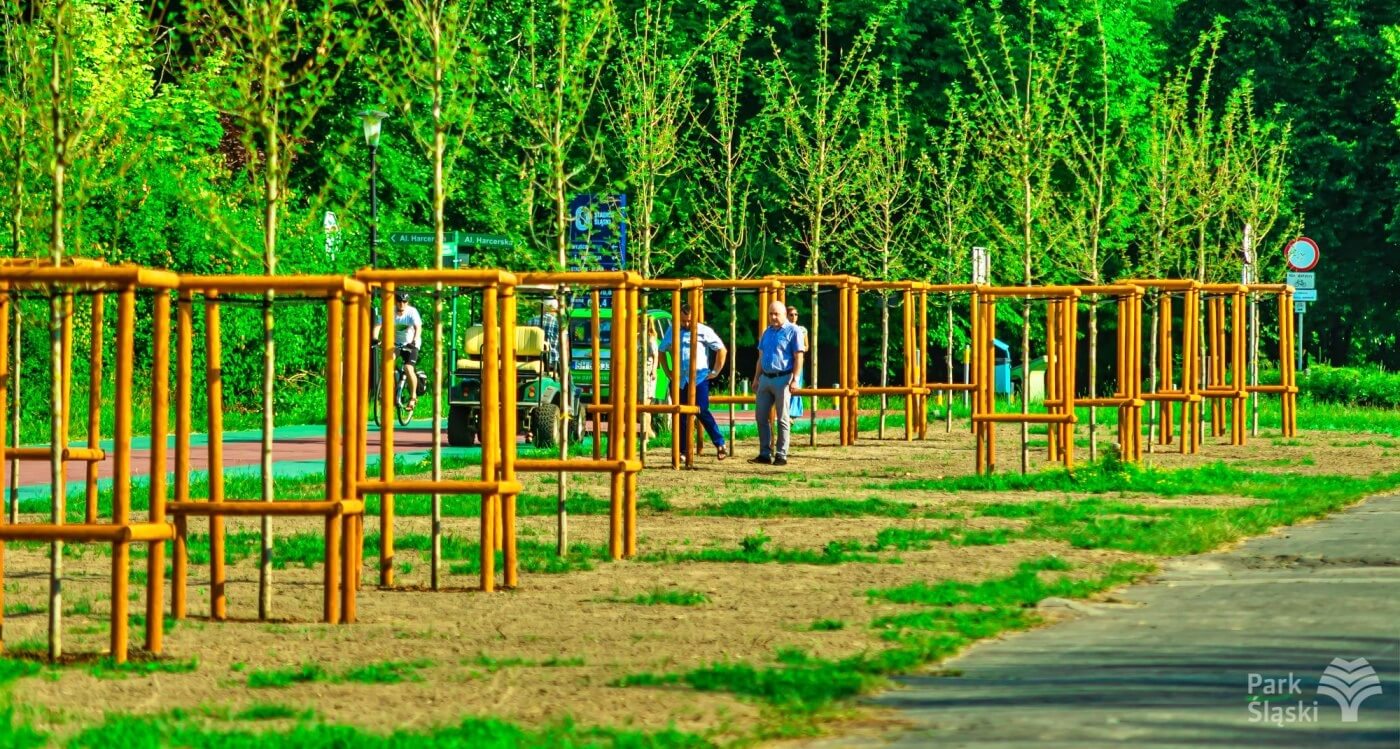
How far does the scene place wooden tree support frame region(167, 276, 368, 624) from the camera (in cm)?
1188

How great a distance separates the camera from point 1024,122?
32.6 metres

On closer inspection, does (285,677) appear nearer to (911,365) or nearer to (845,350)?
(845,350)

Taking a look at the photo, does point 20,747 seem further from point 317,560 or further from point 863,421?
point 863,421

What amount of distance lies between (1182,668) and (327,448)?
4324 mm

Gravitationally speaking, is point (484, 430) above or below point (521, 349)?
below

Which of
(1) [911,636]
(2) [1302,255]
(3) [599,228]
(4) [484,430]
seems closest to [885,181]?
(2) [1302,255]

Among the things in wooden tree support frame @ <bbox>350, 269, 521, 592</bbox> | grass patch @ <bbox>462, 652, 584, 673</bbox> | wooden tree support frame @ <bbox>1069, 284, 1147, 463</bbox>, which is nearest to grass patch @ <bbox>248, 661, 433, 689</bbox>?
grass patch @ <bbox>462, 652, 584, 673</bbox>

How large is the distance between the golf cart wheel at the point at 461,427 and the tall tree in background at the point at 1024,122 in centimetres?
701

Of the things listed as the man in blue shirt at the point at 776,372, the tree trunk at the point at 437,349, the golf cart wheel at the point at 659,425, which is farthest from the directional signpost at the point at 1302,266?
the tree trunk at the point at 437,349

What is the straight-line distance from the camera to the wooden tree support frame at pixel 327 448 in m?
11.9

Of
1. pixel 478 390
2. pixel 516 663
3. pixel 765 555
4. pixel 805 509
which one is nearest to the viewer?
pixel 516 663

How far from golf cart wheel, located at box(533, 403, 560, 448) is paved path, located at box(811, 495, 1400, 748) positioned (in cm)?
1400

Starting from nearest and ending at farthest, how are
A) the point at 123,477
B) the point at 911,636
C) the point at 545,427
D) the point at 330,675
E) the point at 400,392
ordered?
the point at 330,675
the point at 123,477
the point at 911,636
the point at 545,427
the point at 400,392

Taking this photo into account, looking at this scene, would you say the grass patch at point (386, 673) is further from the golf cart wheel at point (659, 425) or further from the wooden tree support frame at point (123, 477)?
the golf cart wheel at point (659, 425)
